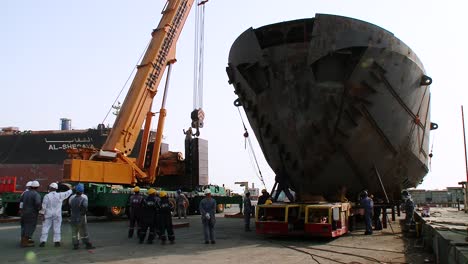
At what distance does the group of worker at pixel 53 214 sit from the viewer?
9.20 metres

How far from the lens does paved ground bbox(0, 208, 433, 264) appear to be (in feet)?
25.1

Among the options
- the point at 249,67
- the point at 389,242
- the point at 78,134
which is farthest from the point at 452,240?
the point at 78,134

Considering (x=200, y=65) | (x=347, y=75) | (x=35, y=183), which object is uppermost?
(x=200, y=65)

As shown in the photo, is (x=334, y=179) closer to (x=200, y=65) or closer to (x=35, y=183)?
(x=35, y=183)

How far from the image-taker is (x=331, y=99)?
1060 cm

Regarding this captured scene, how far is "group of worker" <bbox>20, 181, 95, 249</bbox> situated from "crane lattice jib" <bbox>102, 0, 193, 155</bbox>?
24.8 feet

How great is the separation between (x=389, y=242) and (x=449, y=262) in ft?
Answer: 14.7

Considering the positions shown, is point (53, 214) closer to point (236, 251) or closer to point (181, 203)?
point (236, 251)

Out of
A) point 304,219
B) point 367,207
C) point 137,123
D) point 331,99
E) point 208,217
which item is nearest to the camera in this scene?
point 208,217

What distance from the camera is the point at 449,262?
18.1ft

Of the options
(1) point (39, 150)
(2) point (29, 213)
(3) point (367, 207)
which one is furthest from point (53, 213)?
(1) point (39, 150)

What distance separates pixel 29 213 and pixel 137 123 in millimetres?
8830

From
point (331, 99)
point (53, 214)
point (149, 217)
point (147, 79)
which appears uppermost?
point (147, 79)

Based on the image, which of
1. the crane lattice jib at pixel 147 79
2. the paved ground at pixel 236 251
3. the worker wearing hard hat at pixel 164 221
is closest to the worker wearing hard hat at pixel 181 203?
the crane lattice jib at pixel 147 79
